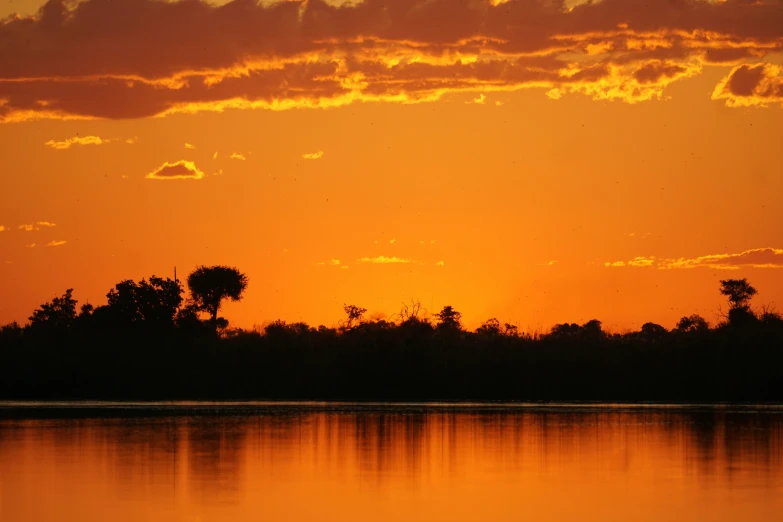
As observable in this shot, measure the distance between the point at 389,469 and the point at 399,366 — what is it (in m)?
37.8

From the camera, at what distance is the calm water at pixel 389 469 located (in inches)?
948

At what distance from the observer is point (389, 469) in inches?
1228

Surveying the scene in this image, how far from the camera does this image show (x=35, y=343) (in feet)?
239

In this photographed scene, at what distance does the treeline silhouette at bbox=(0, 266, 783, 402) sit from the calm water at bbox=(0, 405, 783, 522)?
17.0 meters

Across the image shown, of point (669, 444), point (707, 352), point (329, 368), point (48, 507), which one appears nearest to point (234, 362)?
point (329, 368)

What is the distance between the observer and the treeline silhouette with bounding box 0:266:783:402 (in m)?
66.4

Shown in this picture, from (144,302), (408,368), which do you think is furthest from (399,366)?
(144,302)

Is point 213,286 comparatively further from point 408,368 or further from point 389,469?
point 389,469

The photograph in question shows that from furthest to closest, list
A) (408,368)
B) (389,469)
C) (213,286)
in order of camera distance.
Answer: (213,286), (408,368), (389,469)

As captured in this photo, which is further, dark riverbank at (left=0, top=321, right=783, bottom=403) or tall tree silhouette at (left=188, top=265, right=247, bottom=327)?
tall tree silhouette at (left=188, top=265, right=247, bottom=327)

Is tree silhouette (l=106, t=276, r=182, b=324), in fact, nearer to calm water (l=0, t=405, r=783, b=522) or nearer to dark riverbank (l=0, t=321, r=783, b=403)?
dark riverbank (l=0, t=321, r=783, b=403)

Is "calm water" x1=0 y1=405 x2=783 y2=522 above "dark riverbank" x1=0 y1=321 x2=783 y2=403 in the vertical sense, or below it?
below

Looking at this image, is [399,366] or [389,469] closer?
[389,469]

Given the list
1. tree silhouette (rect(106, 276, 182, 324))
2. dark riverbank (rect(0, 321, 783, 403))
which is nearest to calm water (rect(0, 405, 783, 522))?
dark riverbank (rect(0, 321, 783, 403))
